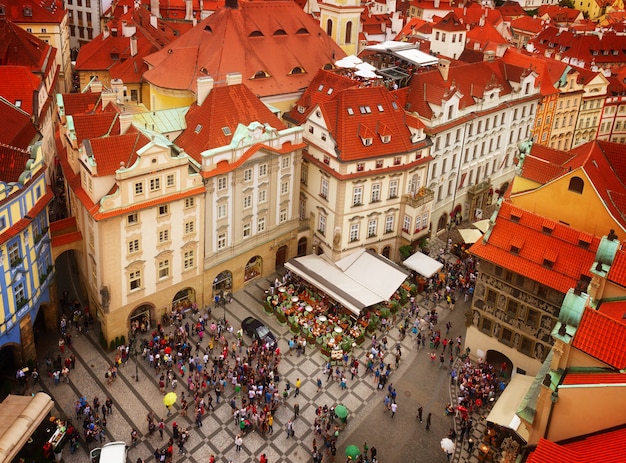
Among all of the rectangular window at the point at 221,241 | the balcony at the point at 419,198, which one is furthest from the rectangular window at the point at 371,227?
the rectangular window at the point at 221,241

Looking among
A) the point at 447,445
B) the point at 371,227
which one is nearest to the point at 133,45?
the point at 371,227

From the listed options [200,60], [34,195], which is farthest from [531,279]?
[200,60]

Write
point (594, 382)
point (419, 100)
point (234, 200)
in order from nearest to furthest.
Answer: point (594, 382) → point (234, 200) → point (419, 100)

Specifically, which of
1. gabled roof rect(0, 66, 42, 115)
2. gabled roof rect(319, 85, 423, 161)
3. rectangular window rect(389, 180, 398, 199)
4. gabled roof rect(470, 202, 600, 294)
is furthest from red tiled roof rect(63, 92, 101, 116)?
gabled roof rect(470, 202, 600, 294)

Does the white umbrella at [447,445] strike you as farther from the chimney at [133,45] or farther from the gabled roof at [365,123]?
the chimney at [133,45]

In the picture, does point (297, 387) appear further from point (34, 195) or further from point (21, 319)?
point (34, 195)

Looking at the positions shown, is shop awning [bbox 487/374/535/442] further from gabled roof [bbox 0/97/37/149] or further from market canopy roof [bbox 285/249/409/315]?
gabled roof [bbox 0/97/37/149]
